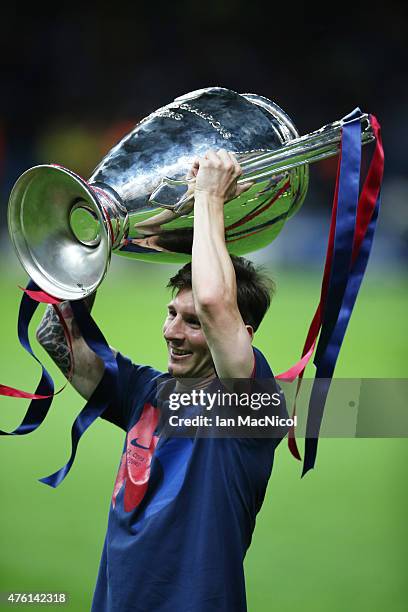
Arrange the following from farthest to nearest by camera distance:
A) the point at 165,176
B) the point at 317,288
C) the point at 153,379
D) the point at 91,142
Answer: the point at 91,142
the point at 317,288
the point at 153,379
the point at 165,176

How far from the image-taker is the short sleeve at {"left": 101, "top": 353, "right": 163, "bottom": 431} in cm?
181

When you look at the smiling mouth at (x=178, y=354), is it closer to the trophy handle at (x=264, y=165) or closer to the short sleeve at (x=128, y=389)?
the short sleeve at (x=128, y=389)

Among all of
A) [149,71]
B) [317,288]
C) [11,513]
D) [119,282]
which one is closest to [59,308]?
[11,513]

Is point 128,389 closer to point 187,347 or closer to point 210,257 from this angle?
point 187,347

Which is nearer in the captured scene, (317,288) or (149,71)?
(317,288)

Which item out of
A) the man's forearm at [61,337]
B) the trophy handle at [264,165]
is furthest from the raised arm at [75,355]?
the trophy handle at [264,165]

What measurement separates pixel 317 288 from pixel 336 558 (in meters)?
2.67

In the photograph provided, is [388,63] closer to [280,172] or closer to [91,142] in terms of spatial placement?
[91,142]

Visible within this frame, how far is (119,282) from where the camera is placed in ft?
21.8

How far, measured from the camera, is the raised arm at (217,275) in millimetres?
1429

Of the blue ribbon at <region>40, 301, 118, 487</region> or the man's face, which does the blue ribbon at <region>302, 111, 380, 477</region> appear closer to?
the man's face

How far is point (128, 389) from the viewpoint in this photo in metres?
1.83

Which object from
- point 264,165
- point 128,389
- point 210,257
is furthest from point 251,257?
point 210,257

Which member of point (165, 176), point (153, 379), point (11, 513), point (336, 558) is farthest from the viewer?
point (11, 513)
